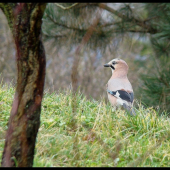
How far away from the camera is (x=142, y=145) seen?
3.22 metres

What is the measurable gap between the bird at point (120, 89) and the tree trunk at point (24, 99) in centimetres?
219

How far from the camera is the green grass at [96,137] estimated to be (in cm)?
291

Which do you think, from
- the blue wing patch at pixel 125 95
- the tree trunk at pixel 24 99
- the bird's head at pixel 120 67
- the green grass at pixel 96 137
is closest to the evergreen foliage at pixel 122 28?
the bird's head at pixel 120 67

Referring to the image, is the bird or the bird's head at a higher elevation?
the bird's head

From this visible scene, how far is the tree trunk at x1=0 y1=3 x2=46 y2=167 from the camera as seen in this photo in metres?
2.41

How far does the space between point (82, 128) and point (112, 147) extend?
51 cm

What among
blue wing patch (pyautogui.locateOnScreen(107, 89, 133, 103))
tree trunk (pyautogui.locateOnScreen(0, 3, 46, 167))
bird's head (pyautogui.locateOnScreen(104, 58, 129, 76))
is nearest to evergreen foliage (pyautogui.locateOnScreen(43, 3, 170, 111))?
bird's head (pyautogui.locateOnScreen(104, 58, 129, 76))

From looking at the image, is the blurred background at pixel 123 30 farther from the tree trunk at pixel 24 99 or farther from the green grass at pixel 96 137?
the tree trunk at pixel 24 99

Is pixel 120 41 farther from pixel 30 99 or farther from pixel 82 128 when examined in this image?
pixel 30 99

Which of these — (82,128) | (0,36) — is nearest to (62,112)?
(82,128)

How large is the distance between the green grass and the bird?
63 cm

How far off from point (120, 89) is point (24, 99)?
2.78m

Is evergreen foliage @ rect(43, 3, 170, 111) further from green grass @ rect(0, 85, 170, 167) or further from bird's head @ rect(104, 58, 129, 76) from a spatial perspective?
green grass @ rect(0, 85, 170, 167)

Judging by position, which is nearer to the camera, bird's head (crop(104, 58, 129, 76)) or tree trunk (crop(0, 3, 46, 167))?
tree trunk (crop(0, 3, 46, 167))
